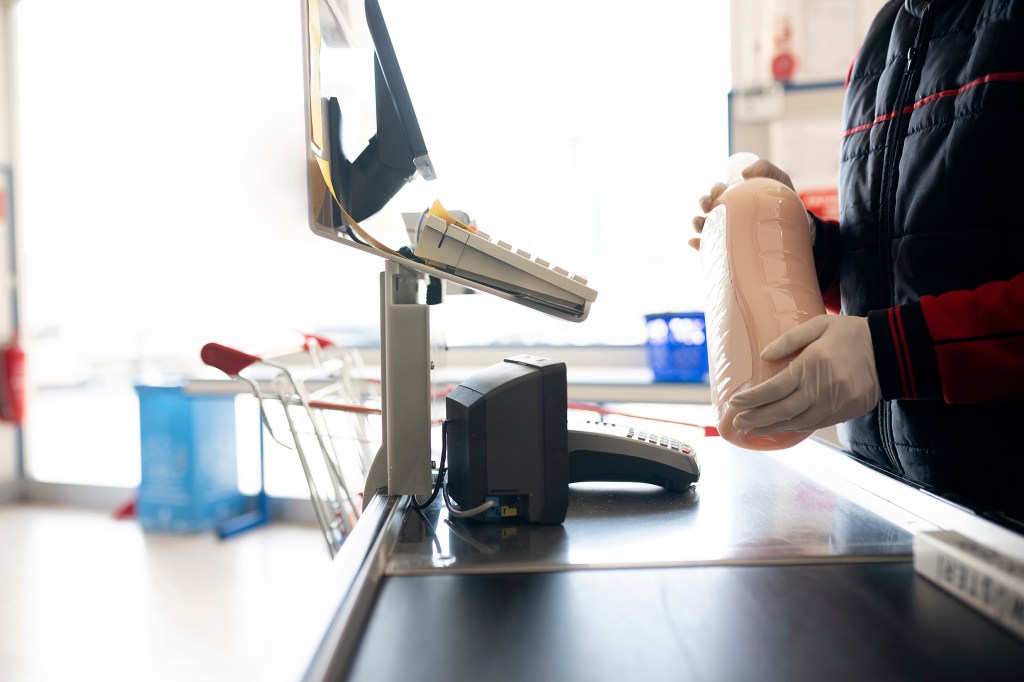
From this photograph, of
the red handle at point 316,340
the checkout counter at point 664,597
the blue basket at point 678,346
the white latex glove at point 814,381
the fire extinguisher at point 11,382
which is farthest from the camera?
the fire extinguisher at point 11,382

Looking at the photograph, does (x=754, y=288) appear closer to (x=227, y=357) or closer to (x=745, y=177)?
(x=745, y=177)

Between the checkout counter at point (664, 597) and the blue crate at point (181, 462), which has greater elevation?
the checkout counter at point (664, 597)

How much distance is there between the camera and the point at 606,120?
2.54m

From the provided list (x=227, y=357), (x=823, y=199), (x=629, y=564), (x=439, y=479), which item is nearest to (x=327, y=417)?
(x=227, y=357)

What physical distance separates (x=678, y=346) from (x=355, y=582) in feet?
5.90

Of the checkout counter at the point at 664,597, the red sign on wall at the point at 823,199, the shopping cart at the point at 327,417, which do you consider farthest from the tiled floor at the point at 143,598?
the red sign on wall at the point at 823,199

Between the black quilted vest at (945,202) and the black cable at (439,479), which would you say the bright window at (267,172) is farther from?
the black cable at (439,479)

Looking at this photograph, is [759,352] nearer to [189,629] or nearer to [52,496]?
[189,629]

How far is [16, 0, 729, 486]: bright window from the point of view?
2508 mm

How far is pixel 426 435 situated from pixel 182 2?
3.15 metres

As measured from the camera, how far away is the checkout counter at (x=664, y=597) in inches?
16.1

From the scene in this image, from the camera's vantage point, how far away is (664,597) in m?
0.50

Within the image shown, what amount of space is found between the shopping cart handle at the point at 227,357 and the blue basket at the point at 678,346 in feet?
4.24

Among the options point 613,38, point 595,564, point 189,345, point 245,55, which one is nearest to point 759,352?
point 595,564
